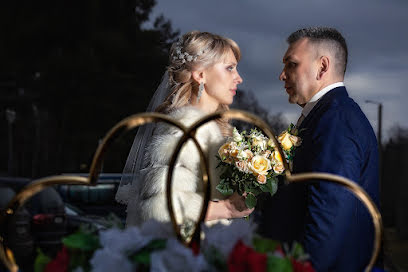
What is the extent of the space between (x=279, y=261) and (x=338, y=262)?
1667mm

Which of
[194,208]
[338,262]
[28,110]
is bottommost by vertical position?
[28,110]

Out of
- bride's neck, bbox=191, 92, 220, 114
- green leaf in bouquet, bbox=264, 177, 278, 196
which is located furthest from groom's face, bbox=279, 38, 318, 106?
green leaf in bouquet, bbox=264, 177, 278, 196

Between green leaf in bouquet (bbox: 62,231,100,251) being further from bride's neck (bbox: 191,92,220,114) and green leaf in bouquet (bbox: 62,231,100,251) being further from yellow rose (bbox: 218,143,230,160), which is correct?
bride's neck (bbox: 191,92,220,114)

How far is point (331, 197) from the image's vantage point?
105 inches

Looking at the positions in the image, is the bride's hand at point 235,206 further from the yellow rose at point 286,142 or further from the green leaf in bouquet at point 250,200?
the yellow rose at point 286,142

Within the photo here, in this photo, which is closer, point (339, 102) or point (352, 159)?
point (352, 159)

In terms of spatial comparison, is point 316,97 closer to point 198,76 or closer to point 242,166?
Result: point 198,76

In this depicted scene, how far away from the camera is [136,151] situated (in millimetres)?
3885

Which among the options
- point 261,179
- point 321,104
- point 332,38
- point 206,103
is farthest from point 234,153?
point 332,38

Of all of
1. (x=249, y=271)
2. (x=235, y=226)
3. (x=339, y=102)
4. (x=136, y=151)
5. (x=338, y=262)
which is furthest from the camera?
(x=136, y=151)

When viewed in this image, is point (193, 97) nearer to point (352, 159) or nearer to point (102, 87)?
point (352, 159)

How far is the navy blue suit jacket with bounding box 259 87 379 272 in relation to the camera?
2662 mm

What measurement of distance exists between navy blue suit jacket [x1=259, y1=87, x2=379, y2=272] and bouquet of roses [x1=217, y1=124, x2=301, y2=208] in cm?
13

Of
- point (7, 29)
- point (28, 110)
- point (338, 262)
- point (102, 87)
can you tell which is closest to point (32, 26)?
point (7, 29)
